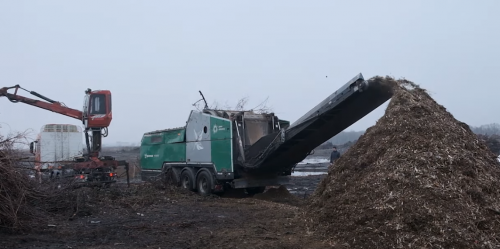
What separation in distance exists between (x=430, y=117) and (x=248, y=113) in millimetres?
6322

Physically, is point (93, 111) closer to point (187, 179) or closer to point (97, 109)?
point (97, 109)

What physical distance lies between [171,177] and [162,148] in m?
1.15

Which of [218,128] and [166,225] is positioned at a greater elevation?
[218,128]

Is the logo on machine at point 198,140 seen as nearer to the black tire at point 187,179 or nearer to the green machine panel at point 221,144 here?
the green machine panel at point 221,144

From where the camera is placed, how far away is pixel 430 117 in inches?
325

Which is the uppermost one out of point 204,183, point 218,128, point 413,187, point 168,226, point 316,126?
Result: point 218,128

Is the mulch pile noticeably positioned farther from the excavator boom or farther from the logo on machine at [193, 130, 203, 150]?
the excavator boom

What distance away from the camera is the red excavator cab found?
15289 mm

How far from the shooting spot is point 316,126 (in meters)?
11.4

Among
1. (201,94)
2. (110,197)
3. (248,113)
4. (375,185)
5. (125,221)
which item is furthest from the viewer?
(201,94)

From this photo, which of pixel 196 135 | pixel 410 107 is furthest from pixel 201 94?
pixel 410 107

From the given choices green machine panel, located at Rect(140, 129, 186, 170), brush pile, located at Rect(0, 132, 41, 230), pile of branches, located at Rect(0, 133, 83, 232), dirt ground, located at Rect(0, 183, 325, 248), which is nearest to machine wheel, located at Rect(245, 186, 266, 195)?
dirt ground, located at Rect(0, 183, 325, 248)

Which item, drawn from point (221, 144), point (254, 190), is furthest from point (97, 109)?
point (254, 190)

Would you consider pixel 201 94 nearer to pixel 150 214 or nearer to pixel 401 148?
pixel 150 214
